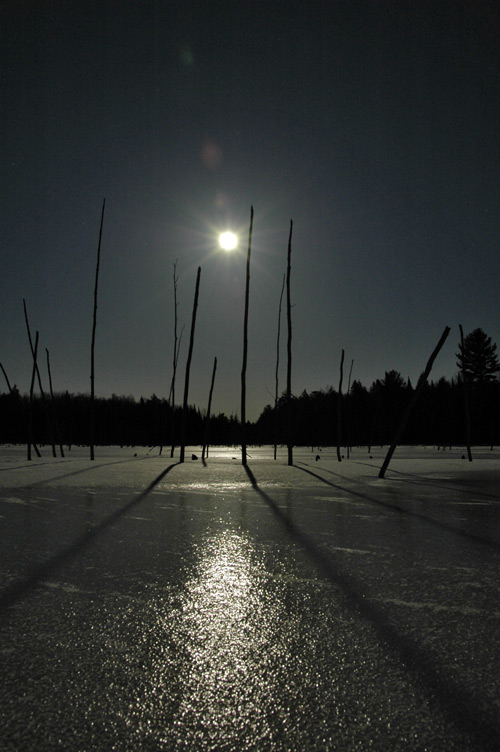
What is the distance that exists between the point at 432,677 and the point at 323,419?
253ft

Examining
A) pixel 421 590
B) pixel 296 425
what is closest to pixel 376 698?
pixel 421 590

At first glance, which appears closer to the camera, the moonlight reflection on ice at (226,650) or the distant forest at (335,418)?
the moonlight reflection on ice at (226,650)

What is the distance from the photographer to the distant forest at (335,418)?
6079cm

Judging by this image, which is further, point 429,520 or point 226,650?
point 429,520

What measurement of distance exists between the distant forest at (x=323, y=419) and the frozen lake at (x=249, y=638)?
5460 cm

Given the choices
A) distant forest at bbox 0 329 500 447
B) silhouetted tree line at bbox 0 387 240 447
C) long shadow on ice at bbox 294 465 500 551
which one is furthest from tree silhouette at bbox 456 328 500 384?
long shadow on ice at bbox 294 465 500 551

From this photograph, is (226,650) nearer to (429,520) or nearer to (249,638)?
(249,638)

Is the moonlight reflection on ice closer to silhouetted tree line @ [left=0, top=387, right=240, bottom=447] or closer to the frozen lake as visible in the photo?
the frozen lake

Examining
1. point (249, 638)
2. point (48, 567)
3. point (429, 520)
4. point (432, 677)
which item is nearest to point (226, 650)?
point (249, 638)

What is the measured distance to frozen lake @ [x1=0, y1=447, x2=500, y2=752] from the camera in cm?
129

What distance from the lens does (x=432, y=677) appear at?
5.16 ft

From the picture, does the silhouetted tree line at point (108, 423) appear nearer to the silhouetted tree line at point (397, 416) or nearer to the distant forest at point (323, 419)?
the distant forest at point (323, 419)

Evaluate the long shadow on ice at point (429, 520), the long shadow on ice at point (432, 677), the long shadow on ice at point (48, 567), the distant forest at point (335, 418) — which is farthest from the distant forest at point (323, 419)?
the long shadow on ice at point (432, 677)

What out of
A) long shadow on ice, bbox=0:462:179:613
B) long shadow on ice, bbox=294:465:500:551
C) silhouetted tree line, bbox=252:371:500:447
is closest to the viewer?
long shadow on ice, bbox=0:462:179:613
